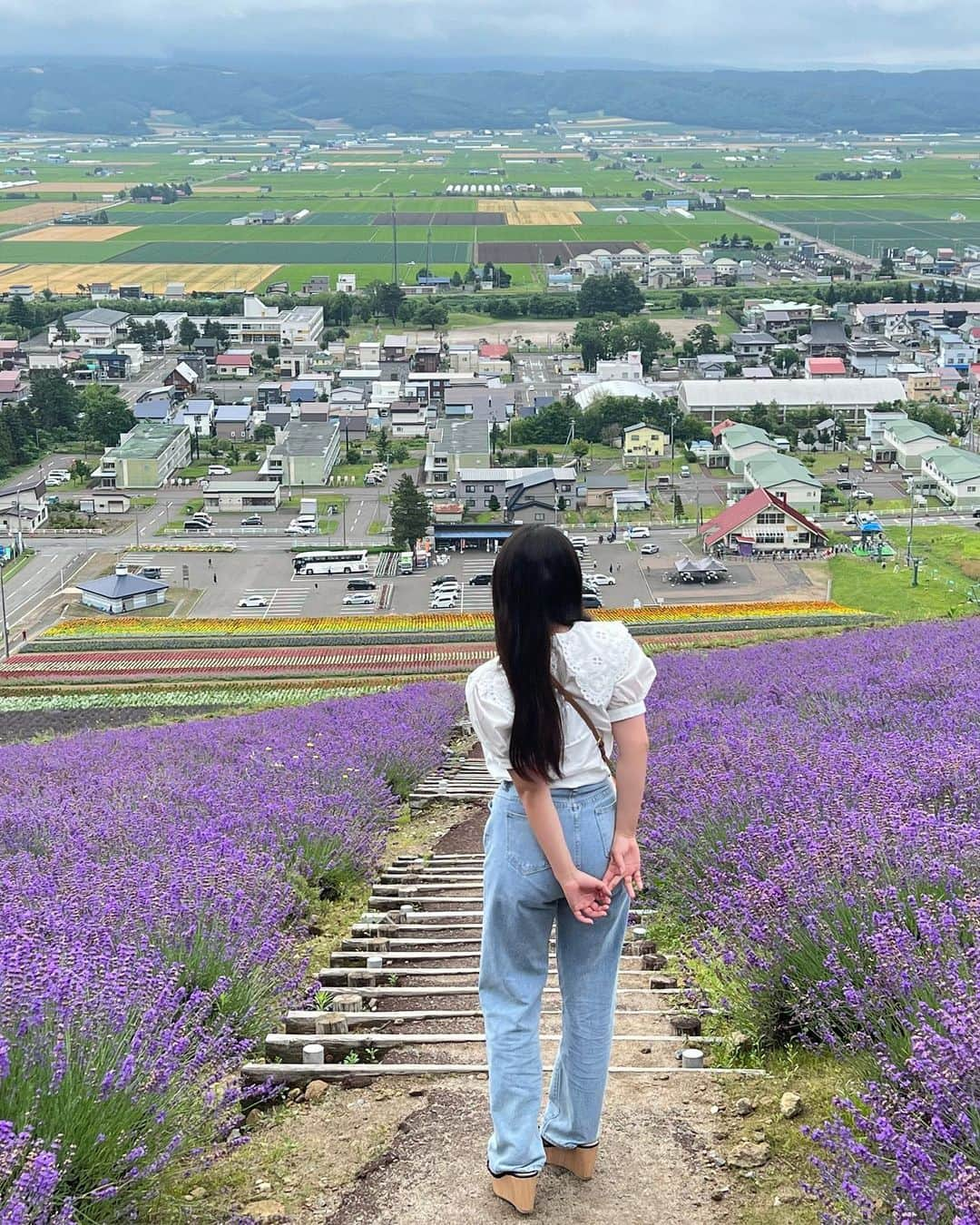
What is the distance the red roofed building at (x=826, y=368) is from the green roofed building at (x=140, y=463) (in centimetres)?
2292

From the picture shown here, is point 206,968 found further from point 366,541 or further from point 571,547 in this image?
point 366,541

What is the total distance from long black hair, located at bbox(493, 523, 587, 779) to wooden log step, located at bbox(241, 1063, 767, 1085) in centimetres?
110

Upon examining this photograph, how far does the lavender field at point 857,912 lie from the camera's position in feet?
9.29

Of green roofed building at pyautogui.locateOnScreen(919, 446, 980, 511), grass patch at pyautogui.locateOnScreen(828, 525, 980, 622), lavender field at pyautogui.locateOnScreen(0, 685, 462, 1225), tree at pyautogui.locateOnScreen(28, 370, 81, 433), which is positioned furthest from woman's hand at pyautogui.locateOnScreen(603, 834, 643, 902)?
tree at pyautogui.locateOnScreen(28, 370, 81, 433)

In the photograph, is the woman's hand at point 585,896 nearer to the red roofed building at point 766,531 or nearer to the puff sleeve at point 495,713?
the puff sleeve at point 495,713

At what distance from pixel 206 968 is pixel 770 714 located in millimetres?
5541

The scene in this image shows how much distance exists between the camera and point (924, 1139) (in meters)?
2.83

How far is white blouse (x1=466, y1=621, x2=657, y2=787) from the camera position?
351 centimetres

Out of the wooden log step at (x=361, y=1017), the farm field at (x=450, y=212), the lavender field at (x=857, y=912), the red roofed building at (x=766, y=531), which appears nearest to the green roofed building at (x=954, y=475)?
the red roofed building at (x=766, y=531)

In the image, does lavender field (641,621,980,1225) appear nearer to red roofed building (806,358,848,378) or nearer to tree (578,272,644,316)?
red roofed building (806,358,848,378)

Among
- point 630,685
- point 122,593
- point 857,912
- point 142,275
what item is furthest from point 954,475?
point 142,275

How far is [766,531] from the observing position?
34219 millimetres

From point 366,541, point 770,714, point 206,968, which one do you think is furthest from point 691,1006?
point 366,541

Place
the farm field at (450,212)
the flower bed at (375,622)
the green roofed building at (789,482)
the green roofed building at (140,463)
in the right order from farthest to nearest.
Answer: the farm field at (450,212)
the green roofed building at (140,463)
the green roofed building at (789,482)
the flower bed at (375,622)
